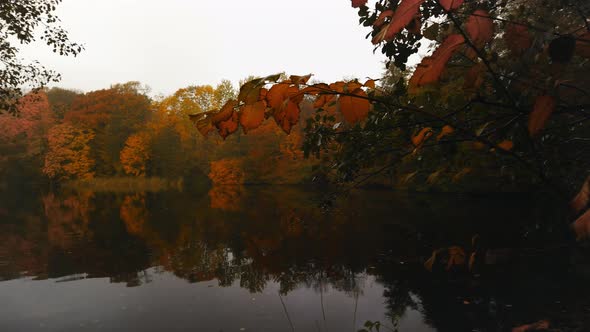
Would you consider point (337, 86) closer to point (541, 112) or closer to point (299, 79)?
point (299, 79)

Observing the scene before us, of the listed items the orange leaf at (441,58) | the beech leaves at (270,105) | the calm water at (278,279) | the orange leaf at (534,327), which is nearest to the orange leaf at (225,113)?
the beech leaves at (270,105)

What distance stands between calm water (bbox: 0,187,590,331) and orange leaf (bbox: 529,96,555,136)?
1712 mm

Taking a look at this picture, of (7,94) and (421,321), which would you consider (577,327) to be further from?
(7,94)

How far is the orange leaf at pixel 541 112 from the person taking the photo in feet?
2.09

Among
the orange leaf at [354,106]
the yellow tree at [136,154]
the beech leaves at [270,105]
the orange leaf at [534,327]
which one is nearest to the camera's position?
the beech leaves at [270,105]

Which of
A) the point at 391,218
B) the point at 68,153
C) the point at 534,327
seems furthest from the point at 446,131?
the point at 68,153

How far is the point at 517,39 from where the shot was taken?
988 mm

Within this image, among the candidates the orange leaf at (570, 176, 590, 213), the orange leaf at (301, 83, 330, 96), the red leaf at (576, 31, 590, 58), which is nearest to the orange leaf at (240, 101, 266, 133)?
the orange leaf at (301, 83, 330, 96)

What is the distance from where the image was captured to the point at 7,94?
8328 mm

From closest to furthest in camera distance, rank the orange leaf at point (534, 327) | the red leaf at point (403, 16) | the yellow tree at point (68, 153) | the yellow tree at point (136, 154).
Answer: the red leaf at point (403, 16), the orange leaf at point (534, 327), the yellow tree at point (136, 154), the yellow tree at point (68, 153)

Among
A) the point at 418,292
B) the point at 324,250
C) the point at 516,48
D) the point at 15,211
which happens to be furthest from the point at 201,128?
the point at 15,211

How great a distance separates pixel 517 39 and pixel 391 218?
1483cm

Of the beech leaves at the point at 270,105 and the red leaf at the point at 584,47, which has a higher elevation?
the red leaf at the point at 584,47

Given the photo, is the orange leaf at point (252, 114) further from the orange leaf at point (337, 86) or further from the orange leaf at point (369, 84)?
the orange leaf at point (369, 84)
